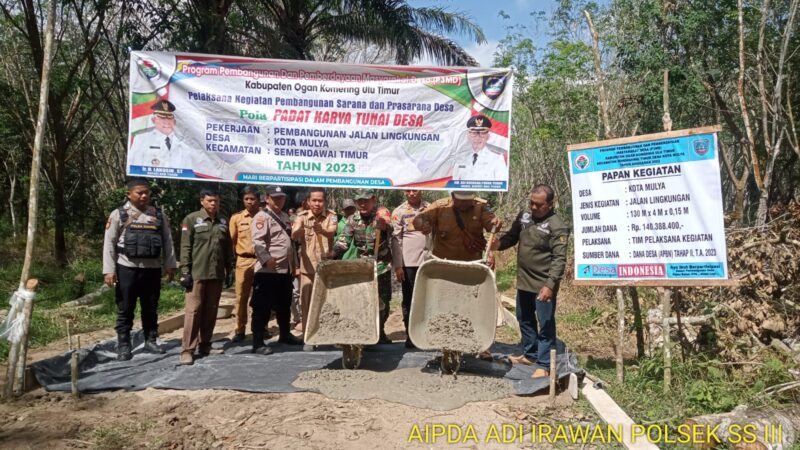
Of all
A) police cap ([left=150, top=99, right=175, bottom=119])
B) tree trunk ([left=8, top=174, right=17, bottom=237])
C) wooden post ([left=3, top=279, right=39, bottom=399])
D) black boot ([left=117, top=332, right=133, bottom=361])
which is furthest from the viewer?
tree trunk ([left=8, top=174, right=17, bottom=237])

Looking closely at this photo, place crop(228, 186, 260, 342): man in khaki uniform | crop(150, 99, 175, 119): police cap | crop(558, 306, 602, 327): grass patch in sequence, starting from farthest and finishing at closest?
crop(558, 306, 602, 327): grass patch → crop(228, 186, 260, 342): man in khaki uniform → crop(150, 99, 175, 119): police cap

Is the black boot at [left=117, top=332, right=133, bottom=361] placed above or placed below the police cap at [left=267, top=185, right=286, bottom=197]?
below

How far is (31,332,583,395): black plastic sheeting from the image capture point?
4.19 m

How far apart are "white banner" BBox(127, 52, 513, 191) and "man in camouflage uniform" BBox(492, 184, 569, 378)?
16.6 inches

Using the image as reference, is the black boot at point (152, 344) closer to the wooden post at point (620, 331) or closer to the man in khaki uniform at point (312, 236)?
the man in khaki uniform at point (312, 236)

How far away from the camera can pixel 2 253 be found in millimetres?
12961

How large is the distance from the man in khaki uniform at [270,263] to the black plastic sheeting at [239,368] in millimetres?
387

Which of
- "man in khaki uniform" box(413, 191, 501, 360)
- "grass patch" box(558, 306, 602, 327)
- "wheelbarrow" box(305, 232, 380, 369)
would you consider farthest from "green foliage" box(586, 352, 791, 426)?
"grass patch" box(558, 306, 602, 327)

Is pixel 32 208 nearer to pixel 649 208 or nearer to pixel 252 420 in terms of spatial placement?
pixel 252 420

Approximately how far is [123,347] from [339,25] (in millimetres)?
8260

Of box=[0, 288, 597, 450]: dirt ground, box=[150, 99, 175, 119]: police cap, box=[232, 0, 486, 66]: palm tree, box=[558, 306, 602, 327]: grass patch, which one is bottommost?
box=[0, 288, 597, 450]: dirt ground

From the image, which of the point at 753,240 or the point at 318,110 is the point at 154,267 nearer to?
the point at 318,110

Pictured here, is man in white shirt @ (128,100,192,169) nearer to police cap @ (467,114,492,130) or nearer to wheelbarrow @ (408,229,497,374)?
wheelbarrow @ (408,229,497,374)

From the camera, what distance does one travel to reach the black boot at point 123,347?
4.84m
